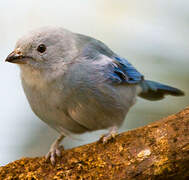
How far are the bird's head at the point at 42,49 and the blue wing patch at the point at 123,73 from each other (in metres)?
0.67

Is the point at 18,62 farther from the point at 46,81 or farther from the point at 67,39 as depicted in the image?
the point at 67,39

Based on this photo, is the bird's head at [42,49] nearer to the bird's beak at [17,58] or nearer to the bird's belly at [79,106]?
the bird's beak at [17,58]

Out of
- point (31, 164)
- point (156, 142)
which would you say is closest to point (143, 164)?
point (156, 142)

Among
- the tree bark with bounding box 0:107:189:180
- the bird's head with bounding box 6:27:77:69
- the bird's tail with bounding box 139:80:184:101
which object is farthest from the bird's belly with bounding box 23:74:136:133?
the bird's tail with bounding box 139:80:184:101

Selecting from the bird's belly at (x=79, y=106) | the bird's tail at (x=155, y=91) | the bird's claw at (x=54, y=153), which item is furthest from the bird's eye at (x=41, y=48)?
the bird's tail at (x=155, y=91)

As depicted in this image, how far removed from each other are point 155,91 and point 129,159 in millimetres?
2929

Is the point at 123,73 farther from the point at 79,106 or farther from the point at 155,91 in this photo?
the point at 155,91

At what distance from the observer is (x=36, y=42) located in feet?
14.8

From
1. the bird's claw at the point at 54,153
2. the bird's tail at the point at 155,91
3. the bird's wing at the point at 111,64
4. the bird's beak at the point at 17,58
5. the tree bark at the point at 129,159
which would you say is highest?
the bird's beak at the point at 17,58

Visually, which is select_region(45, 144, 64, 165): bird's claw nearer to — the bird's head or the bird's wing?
the bird's head

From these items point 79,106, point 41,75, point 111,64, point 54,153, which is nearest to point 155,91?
point 111,64

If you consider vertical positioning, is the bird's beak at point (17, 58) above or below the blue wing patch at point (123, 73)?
above

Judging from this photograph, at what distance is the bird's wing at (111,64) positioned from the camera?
4.82 metres

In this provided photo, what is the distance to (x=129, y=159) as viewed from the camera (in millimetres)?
3559
